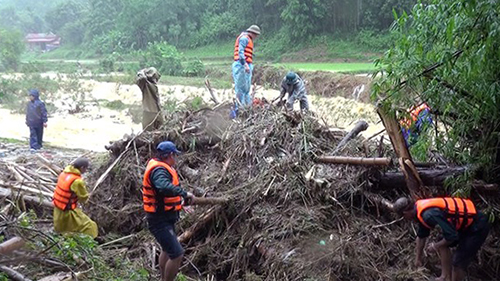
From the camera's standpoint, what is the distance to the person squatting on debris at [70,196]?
5898 mm

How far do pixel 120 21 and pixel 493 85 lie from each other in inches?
2119

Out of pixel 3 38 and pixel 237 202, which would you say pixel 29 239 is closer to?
pixel 237 202

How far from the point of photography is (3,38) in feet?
118

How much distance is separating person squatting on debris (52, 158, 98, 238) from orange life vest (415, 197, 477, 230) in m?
3.83

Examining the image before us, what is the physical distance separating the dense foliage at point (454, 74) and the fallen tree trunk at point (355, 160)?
0.62 meters

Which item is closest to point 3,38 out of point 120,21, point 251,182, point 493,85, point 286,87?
point 120,21

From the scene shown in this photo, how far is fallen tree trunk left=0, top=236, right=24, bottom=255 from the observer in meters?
4.14

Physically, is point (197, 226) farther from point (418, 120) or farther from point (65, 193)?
point (418, 120)

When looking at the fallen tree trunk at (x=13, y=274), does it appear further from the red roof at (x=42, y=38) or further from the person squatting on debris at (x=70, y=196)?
the red roof at (x=42, y=38)

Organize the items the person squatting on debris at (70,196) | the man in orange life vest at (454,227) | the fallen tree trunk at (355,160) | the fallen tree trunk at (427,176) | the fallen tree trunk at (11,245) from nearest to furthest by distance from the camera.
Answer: the fallen tree trunk at (11,245) → the man in orange life vest at (454,227) → the fallen tree trunk at (427,176) → the fallen tree trunk at (355,160) → the person squatting on debris at (70,196)

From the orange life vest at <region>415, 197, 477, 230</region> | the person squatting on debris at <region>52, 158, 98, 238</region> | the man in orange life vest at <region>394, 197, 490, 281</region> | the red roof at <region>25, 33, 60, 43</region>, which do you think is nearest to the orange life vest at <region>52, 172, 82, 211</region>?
the person squatting on debris at <region>52, 158, 98, 238</region>

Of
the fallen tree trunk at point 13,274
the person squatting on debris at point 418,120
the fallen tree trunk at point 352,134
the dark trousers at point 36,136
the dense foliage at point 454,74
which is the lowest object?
the dark trousers at point 36,136

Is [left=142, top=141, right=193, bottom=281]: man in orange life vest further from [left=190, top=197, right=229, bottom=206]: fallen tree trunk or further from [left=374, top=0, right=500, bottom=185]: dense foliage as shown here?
[left=374, top=0, right=500, bottom=185]: dense foliage

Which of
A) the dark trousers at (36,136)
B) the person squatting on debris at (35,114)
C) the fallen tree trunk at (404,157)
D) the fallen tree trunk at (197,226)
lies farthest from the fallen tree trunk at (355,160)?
Answer: the dark trousers at (36,136)
